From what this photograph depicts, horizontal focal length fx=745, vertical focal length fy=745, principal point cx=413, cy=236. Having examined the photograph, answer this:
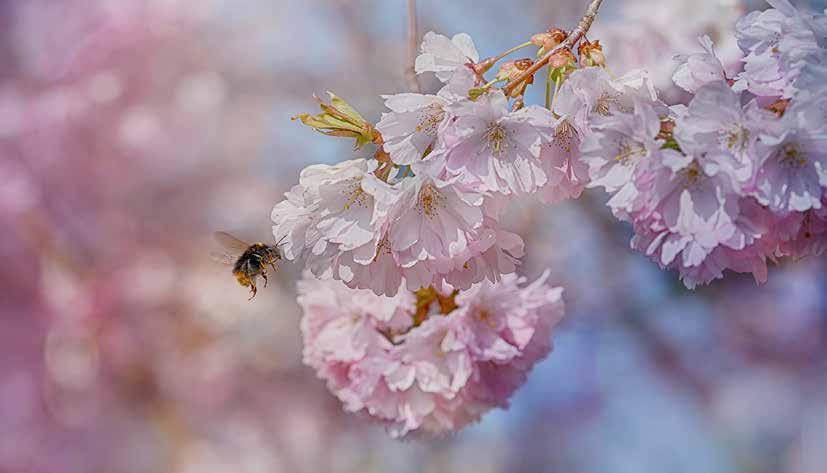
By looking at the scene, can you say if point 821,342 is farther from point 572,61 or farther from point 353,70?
point 572,61

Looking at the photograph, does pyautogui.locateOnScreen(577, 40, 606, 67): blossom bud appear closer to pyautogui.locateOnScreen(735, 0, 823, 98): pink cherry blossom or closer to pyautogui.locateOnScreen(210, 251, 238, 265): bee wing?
pyautogui.locateOnScreen(735, 0, 823, 98): pink cherry blossom

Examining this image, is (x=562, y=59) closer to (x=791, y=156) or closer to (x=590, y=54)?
(x=590, y=54)

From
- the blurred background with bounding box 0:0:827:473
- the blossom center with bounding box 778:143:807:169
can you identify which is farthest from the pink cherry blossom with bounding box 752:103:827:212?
the blurred background with bounding box 0:0:827:473

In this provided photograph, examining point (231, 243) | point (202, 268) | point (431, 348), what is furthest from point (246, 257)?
point (202, 268)

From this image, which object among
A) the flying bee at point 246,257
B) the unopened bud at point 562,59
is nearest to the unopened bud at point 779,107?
the unopened bud at point 562,59

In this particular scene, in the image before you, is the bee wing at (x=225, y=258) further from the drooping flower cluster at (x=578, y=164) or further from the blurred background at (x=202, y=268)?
the blurred background at (x=202, y=268)

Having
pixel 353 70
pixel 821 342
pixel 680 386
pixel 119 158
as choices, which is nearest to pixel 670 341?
pixel 680 386

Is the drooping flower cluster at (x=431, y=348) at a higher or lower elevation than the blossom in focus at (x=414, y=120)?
lower
